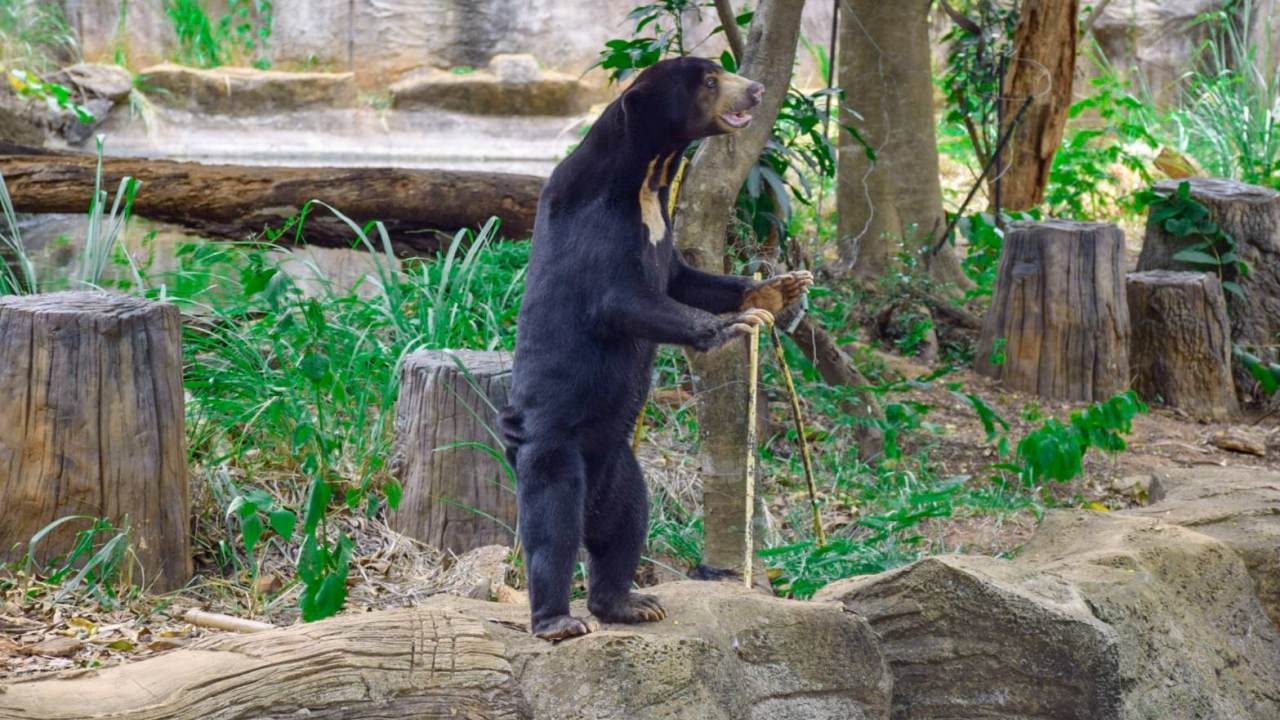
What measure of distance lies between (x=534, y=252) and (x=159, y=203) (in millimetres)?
5189

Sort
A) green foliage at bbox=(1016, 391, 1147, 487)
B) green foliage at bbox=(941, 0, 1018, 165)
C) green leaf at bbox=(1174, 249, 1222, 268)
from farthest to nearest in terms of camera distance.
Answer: green foliage at bbox=(941, 0, 1018, 165)
green leaf at bbox=(1174, 249, 1222, 268)
green foliage at bbox=(1016, 391, 1147, 487)

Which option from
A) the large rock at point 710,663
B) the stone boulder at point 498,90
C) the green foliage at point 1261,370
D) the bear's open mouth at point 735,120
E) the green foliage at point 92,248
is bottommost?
the large rock at point 710,663

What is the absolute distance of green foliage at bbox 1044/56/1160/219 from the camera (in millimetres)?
10047

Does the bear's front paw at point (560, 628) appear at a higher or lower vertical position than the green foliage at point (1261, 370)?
lower

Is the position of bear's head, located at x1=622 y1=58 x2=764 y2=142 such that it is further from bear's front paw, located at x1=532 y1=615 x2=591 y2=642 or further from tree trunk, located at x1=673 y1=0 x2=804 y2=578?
bear's front paw, located at x1=532 y1=615 x2=591 y2=642

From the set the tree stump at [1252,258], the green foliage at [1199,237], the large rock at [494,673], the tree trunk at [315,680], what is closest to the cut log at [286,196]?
the green foliage at [1199,237]

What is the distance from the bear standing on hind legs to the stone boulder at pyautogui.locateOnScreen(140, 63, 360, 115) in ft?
45.0

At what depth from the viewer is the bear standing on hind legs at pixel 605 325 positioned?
118 inches

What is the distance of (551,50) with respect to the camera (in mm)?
17672

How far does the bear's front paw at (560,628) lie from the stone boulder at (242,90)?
14.2 m

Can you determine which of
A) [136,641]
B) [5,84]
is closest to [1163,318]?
[136,641]

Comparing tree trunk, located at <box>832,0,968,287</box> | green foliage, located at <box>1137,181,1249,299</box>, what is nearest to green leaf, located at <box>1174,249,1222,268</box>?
green foliage, located at <box>1137,181,1249,299</box>

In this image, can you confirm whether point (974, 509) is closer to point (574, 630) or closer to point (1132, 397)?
point (1132, 397)

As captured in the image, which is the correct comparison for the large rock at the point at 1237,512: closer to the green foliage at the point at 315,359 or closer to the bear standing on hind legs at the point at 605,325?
the bear standing on hind legs at the point at 605,325
